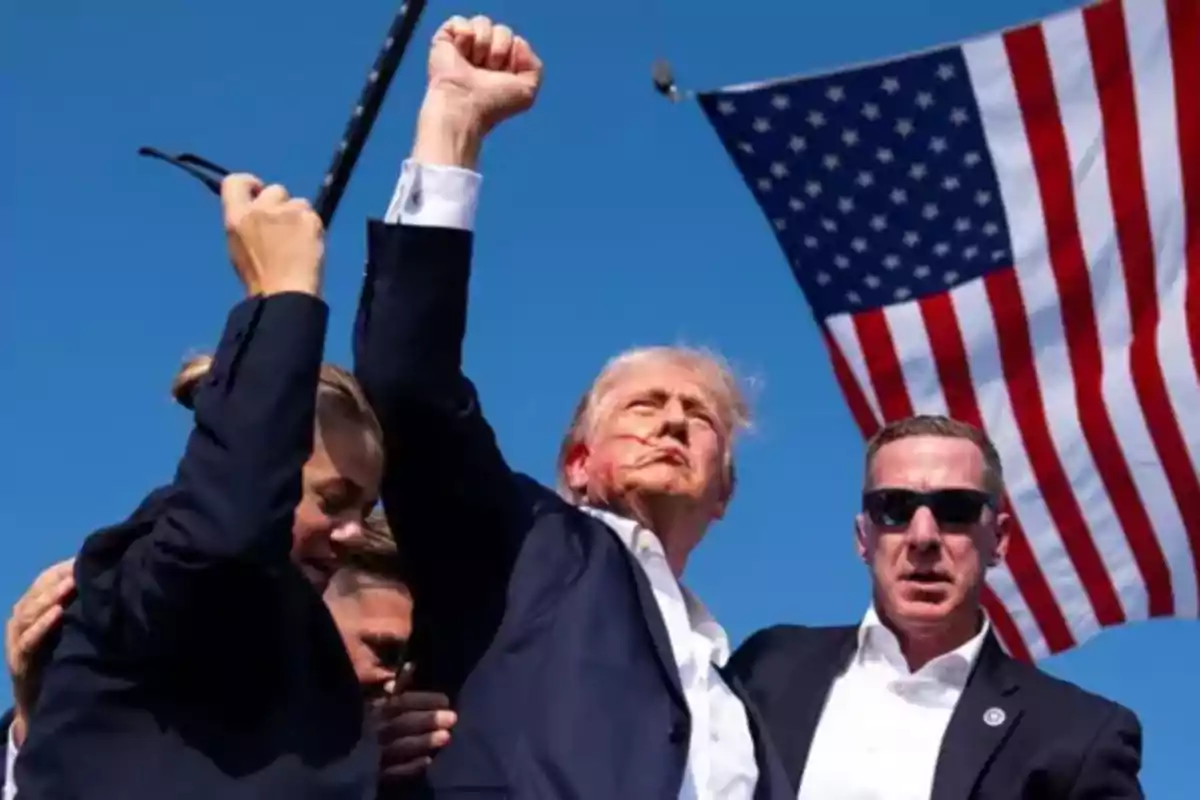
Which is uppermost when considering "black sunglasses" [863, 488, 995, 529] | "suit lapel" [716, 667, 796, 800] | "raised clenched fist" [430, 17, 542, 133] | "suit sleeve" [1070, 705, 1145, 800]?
"raised clenched fist" [430, 17, 542, 133]

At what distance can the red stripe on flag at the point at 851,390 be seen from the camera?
7508 millimetres

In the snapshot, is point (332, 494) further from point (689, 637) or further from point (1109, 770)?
point (1109, 770)

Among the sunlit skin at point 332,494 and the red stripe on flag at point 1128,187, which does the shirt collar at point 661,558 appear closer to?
the sunlit skin at point 332,494

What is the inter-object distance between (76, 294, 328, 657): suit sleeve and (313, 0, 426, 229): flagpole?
28cm

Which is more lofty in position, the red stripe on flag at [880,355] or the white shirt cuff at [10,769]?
the red stripe on flag at [880,355]

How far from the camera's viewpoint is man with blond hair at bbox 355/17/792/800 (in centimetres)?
319

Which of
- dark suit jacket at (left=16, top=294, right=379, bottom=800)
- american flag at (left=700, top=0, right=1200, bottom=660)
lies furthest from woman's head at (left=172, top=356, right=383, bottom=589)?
american flag at (left=700, top=0, right=1200, bottom=660)

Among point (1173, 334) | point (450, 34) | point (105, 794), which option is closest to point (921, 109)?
point (1173, 334)

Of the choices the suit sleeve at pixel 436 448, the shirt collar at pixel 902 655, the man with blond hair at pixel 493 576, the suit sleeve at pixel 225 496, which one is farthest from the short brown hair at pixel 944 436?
the suit sleeve at pixel 225 496

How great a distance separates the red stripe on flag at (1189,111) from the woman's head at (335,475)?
5.02 meters

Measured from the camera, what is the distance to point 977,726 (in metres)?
4.39

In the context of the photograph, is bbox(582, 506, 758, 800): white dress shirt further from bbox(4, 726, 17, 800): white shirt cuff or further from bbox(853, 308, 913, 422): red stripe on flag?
bbox(853, 308, 913, 422): red stripe on flag

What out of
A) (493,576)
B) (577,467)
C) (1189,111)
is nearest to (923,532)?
(577,467)

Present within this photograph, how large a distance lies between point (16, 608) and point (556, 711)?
2.97 feet
